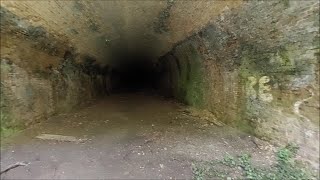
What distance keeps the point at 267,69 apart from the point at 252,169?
69.1 inches

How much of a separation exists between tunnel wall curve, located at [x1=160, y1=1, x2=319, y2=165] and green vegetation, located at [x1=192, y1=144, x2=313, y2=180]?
0.21m

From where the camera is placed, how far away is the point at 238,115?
5.41 meters

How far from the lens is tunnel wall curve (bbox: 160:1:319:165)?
3551 mm

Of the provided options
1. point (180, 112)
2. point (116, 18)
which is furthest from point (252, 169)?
point (116, 18)

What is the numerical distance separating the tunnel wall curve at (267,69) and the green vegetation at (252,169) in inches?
8.4

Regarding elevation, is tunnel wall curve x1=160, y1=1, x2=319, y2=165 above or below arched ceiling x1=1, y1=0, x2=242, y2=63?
below

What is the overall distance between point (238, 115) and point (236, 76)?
2.72 ft

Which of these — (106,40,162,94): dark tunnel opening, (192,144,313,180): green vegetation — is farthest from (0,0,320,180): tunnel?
(106,40,162,94): dark tunnel opening

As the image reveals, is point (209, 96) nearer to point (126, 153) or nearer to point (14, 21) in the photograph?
point (126, 153)

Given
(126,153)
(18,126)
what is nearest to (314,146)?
(126,153)

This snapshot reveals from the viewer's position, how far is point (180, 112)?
773 centimetres

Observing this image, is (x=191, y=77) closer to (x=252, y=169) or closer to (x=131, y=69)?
(x=252, y=169)

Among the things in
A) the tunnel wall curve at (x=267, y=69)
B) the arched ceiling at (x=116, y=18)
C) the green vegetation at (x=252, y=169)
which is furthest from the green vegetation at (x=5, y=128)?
the tunnel wall curve at (x=267, y=69)

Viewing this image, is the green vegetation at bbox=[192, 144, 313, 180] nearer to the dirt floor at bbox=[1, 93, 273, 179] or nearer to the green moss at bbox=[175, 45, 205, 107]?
the dirt floor at bbox=[1, 93, 273, 179]
